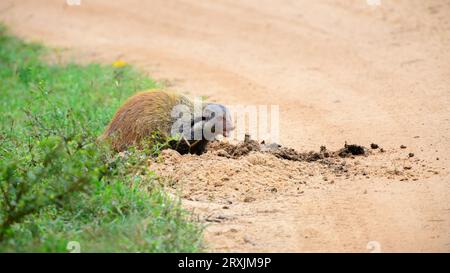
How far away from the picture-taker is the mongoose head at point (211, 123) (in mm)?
7016

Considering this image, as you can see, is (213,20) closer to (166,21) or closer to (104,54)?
(166,21)

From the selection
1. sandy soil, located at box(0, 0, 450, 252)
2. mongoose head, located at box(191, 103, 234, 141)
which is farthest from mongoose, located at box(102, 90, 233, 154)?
sandy soil, located at box(0, 0, 450, 252)

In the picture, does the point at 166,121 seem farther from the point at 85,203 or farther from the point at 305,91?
the point at 305,91

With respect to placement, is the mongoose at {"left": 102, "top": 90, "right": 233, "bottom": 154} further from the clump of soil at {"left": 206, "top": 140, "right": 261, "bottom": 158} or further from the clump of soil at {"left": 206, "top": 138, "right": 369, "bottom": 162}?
the clump of soil at {"left": 206, "top": 138, "right": 369, "bottom": 162}

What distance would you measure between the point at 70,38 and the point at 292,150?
6.79 m

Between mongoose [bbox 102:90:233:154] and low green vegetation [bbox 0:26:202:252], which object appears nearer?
low green vegetation [bbox 0:26:202:252]

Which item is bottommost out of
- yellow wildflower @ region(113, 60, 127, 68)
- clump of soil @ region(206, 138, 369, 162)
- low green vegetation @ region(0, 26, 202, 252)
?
low green vegetation @ region(0, 26, 202, 252)

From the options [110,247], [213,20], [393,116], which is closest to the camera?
[110,247]

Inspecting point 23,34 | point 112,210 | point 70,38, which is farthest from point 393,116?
point 23,34

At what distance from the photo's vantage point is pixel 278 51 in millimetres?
10602

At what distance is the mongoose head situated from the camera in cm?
702

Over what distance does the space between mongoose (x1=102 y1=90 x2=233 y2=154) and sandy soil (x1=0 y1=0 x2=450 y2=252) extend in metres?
0.38

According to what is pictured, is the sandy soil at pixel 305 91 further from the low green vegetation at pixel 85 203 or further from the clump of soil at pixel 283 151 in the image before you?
the low green vegetation at pixel 85 203

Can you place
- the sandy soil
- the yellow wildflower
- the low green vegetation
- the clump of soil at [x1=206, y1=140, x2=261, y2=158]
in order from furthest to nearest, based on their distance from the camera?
1. the yellow wildflower
2. the clump of soil at [x1=206, y1=140, x2=261, y2=158]
3. the sandy soil
4. the low green vegetation
